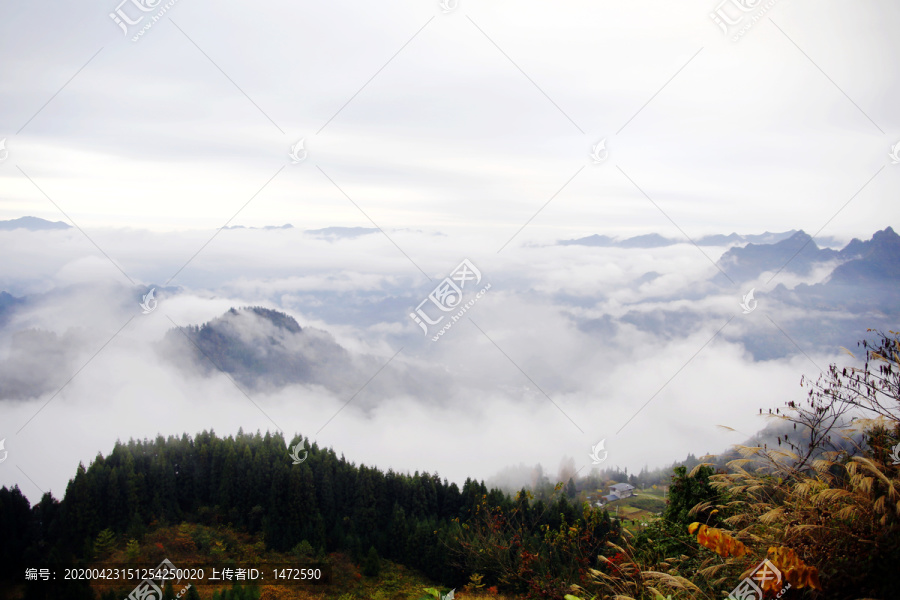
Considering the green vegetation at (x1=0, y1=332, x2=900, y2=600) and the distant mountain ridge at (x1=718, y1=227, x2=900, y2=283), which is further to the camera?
the distant mountain ridge at (x1=718, y1=227, x2=900, y2=283)

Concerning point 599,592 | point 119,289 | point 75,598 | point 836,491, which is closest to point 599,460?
point 599,592

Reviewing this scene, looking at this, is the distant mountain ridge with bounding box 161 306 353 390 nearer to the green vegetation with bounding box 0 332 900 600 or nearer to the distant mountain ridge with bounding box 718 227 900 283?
the distant mountain ridge with bounding box 718 227 900 283

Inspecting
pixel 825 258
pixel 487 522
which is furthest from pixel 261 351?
pixel 825 258

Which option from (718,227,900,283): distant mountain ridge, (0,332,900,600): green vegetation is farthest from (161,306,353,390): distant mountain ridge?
(0,332,900,600): green vegetation

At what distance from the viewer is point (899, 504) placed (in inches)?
160

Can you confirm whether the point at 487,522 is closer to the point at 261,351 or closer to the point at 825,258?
the point at 261,351

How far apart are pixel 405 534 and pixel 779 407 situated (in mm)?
9896

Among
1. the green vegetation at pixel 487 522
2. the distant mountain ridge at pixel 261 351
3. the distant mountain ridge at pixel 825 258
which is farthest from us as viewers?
the distant mountain ridge at pixel 261 351

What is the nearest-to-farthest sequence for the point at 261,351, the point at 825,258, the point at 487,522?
the point at 487,522 → the point at 825,258 → the point at 261,351

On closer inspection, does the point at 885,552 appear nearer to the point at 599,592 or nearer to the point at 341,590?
the point at 599,592

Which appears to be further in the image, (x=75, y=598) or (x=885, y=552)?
(x=75, y=598)

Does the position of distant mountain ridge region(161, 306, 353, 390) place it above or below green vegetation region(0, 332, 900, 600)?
above

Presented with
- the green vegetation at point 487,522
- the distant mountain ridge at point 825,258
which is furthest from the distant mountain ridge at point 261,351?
the green vegetation at point 487,522

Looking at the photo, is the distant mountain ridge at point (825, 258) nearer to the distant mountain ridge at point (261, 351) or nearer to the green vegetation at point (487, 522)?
the green vegetation at point (487, 522)
